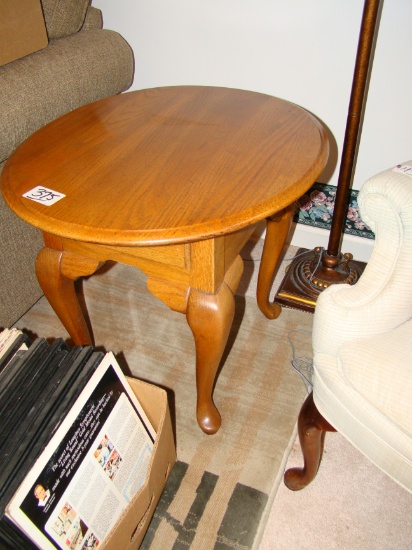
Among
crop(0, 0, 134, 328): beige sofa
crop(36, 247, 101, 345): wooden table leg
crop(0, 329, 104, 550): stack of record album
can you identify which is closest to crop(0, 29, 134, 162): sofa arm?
crop(0, 0, 134, 328): beige sofa

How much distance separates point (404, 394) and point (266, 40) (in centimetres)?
105

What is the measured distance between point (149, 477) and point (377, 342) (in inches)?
18.8

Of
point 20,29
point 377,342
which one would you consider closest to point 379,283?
point 377,342

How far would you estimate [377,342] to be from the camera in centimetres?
75

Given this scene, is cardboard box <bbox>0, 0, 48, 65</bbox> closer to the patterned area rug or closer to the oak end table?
the oak end table

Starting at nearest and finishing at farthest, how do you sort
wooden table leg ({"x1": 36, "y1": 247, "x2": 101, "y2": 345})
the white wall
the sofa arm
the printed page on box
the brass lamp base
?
the printed page on box
wooden table leg ({"x1": 36, "y1": 247, "x2": 101, "y2": 345})
the sofa arm
the white wall
the brass lamp base

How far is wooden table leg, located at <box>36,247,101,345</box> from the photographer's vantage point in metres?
0.93

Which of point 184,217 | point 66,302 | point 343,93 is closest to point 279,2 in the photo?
point 343,93

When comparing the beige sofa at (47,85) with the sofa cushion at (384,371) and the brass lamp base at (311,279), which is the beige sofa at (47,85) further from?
the sofa cushion at (384,371)

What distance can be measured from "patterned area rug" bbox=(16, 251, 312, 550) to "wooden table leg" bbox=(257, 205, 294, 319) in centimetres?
5

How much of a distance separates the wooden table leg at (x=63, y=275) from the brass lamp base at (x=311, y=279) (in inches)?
25.6

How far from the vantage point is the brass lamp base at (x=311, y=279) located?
1.37m

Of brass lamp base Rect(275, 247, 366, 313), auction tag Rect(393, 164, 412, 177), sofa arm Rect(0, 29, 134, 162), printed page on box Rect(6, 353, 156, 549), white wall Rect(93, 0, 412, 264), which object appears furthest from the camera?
brass lamp base Rect(275, 247, 366, 313)

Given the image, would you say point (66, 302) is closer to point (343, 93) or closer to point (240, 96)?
point (240, 96)
